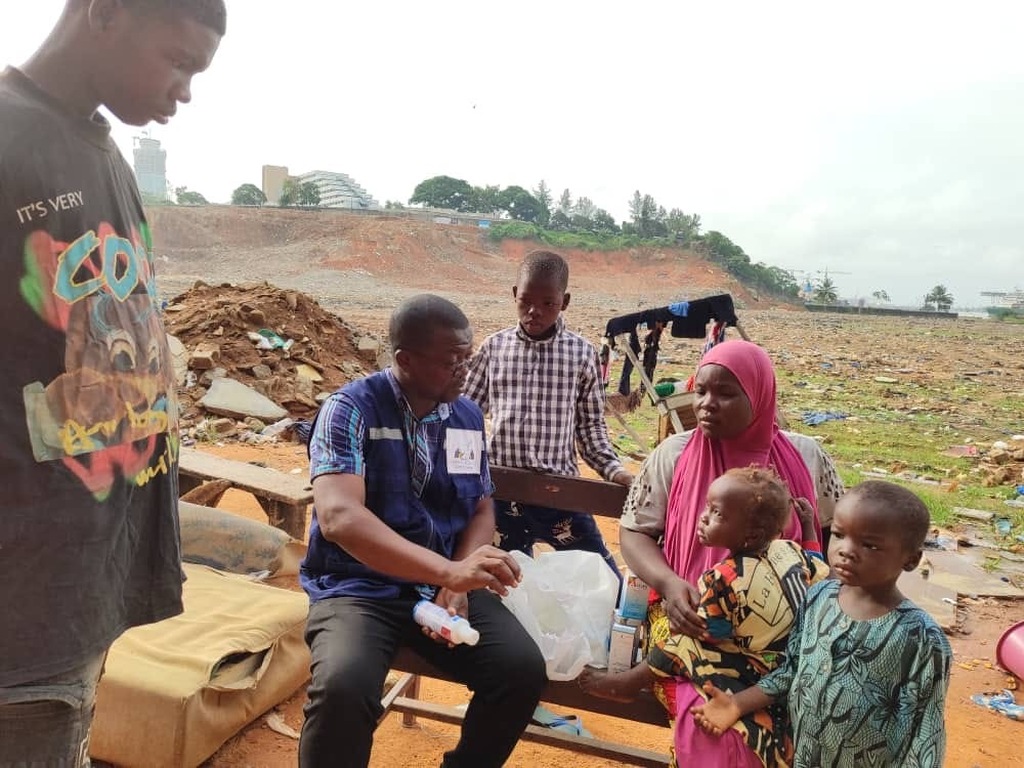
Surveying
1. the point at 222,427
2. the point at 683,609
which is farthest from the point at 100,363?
the point at 222,427

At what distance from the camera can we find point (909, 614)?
6.54ft

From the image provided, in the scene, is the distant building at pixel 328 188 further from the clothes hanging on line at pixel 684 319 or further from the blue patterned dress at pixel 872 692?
the blue patterned dress at pixel 872 692

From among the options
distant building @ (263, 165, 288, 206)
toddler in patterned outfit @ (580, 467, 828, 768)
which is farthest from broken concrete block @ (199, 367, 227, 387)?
distant building @ (263, 165, 288, 206)

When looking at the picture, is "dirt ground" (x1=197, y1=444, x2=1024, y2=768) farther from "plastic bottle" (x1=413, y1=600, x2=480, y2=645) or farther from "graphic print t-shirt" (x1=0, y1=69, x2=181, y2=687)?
"graphic print t-shirt" (x1=0, y1=69, x2=181, y2=687)

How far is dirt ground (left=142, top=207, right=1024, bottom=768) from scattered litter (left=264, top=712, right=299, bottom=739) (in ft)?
0.10

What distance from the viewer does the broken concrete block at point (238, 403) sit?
938 centimetres

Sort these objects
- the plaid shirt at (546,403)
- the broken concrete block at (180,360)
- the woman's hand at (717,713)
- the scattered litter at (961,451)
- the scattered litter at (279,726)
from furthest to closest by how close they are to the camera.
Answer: the scattered litter at (961,451) → the broken concrete block at (180,360) → the plaid shirt at (546,403) → the scattered litter at (279,726) → the woman's hand at (717,713)

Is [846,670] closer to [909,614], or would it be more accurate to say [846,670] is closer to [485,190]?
[909,614]

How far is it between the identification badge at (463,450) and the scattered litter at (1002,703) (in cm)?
301

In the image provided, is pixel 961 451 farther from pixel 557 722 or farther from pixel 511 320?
pixel 511 320

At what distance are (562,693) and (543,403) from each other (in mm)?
1359

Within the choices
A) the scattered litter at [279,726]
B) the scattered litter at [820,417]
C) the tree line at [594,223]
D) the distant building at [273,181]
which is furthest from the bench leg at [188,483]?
the distant building at [273,181]

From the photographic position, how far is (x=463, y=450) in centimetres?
270

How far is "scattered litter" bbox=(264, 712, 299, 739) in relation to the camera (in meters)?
3.22
